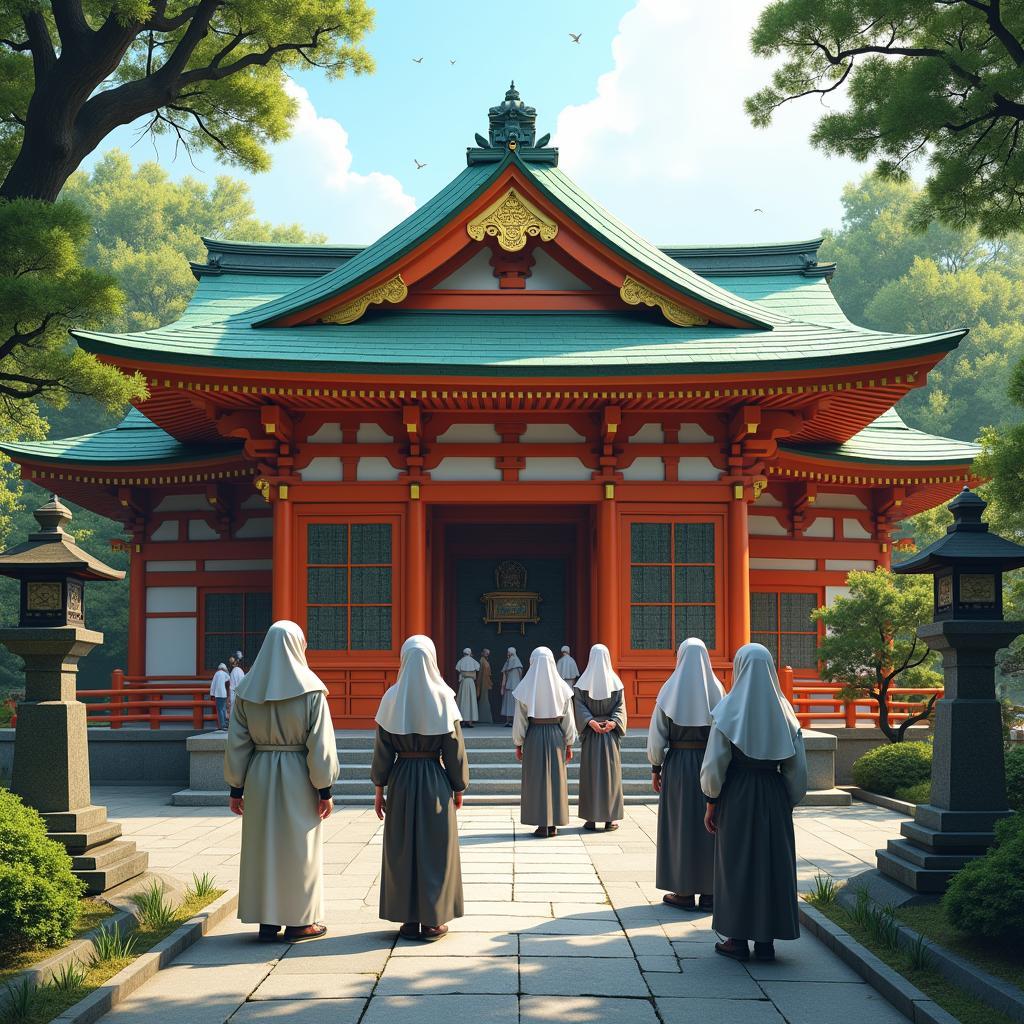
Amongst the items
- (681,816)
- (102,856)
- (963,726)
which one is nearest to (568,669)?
(681,816)

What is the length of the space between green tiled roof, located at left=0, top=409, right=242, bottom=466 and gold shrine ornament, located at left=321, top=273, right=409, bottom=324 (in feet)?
9.55

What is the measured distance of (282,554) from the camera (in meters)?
16.5

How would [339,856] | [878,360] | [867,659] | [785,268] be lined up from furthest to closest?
1. [785,268]
2. [867,659]
3. [878,360]
4. [339,856]

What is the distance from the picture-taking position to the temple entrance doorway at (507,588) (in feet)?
73.3

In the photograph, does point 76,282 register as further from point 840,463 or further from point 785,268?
point 785,268

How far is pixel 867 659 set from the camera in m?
16.2

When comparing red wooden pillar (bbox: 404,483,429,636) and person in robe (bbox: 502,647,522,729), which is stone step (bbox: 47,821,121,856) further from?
person in robe (bbox: 502,647,522,729)

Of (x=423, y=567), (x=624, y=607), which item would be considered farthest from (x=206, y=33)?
(x=624, y=607)

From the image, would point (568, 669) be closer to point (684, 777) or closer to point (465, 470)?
point (465, 470)

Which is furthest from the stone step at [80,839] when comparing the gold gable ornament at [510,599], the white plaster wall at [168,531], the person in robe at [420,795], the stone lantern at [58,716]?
the gold gable ornament at [510,599]

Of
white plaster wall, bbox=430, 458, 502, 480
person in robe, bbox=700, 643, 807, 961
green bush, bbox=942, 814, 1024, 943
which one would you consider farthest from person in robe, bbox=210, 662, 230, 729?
green bush, bbox=942, 814, 1024, 943

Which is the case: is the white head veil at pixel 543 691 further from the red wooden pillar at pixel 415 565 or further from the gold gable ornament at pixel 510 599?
the gold gable ornament at pixel 510 599

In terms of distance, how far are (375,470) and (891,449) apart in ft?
29.0

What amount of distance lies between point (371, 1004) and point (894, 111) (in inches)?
388
